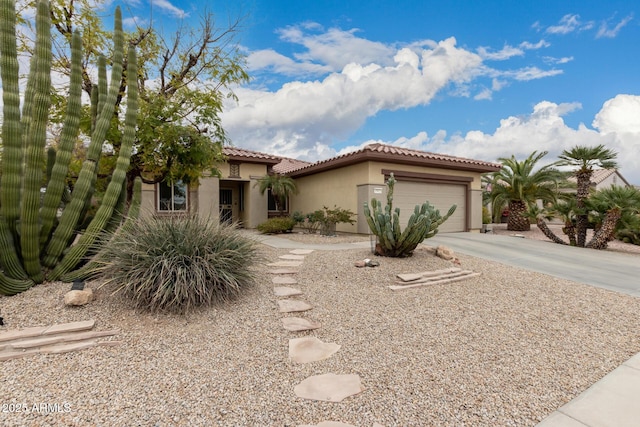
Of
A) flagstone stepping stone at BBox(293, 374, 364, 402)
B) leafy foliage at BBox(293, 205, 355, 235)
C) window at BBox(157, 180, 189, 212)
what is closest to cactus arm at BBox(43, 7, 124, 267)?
flagstone stepping stone at BBox(293, 374, 364, 402)

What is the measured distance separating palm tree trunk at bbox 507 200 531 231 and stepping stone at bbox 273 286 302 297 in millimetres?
Answer: 15189

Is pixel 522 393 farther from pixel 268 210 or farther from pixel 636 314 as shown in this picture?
pixel 268 210

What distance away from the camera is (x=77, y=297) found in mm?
4215

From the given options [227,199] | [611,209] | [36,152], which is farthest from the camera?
[227,199]

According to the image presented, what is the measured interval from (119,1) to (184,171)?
4.29m

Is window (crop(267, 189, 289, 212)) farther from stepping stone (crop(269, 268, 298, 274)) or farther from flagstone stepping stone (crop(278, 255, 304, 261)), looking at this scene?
stepping stone (crop(269, 268, 298, 274))

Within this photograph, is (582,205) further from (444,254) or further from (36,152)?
(36,152)

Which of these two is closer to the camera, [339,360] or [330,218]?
[339,360]

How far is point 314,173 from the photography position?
15.5m

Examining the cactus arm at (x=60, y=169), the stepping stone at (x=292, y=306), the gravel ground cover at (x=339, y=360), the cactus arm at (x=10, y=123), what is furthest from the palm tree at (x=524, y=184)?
the cactus arm at (x=10, y=123)

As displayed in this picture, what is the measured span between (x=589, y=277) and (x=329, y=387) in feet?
23.6

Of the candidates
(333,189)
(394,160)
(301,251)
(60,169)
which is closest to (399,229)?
(301,251)

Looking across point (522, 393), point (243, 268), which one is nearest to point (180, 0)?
point (243, 268)

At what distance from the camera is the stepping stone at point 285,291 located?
5.28m
